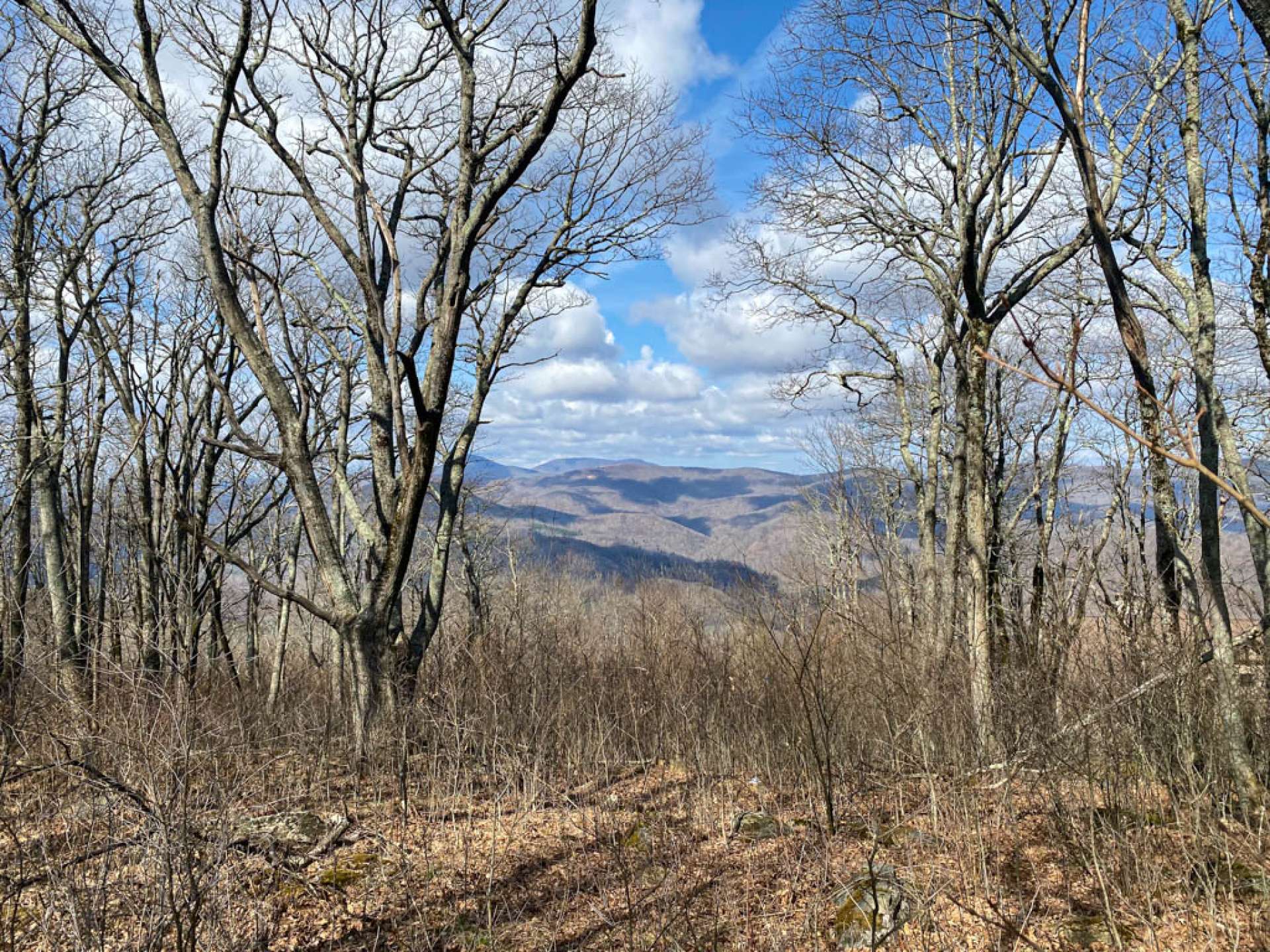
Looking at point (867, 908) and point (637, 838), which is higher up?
point (867, 908)

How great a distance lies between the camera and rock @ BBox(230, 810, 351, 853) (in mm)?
3561

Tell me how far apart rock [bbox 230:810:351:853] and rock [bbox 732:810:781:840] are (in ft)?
7.99

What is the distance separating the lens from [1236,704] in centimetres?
417

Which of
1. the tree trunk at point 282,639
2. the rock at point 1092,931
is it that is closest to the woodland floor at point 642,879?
the rock at point 1092,931

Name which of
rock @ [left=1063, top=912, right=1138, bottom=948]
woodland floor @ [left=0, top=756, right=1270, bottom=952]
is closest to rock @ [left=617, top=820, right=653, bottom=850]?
woodland floor @ [left=0, top=756, right=1270, bottom=952]

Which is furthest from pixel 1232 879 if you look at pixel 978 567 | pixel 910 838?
pixel 978 567

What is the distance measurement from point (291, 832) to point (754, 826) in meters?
2.84

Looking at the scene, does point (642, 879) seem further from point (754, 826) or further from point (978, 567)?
point (978, 567)

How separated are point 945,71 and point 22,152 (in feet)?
35.6

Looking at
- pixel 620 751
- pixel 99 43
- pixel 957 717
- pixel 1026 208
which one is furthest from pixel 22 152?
pixel 957 717

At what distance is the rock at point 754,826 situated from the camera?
16.5ft

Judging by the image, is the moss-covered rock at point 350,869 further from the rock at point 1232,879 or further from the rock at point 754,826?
the rock at point 1232,879

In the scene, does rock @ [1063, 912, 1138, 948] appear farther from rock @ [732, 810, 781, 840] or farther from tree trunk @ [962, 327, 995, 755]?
rock @ [732, 810, 781, 840]

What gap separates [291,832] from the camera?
14.3 ft
